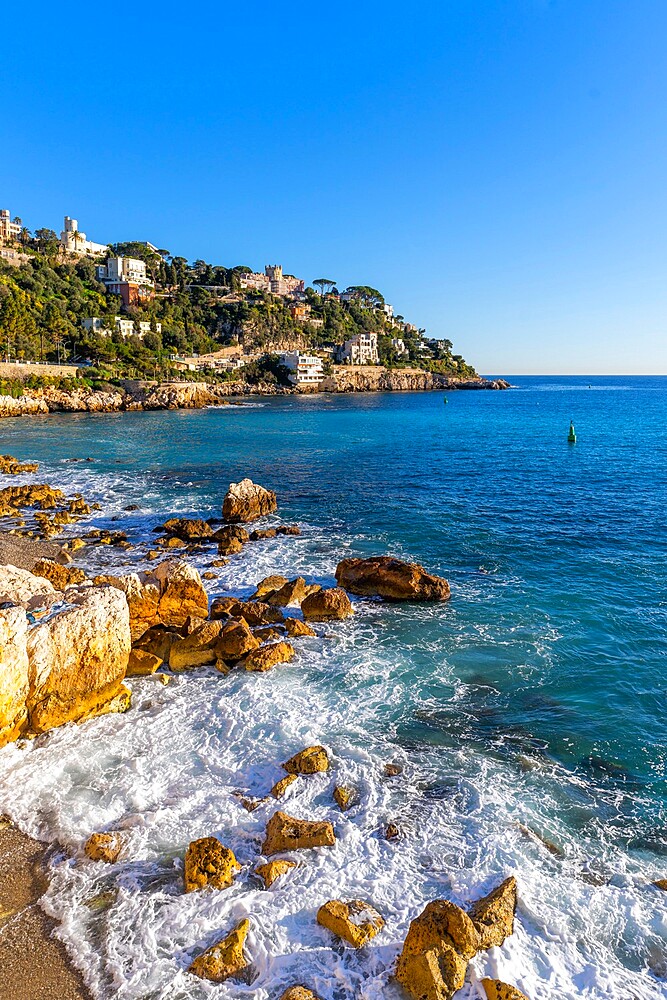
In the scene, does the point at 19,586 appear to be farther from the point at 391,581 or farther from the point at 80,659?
the point at 391,581

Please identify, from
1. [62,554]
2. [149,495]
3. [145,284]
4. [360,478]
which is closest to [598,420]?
[360,478]

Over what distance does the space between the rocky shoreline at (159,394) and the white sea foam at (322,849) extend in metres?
70.0

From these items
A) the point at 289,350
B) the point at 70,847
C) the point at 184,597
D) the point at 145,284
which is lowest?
the point at 70,847

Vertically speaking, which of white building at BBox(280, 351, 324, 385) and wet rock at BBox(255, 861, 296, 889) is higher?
white building at BBox(280, 351, 324, 385)

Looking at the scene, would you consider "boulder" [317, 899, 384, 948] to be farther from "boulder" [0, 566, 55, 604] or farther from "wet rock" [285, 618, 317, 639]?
"boulder" [0, 566, 55, 604]

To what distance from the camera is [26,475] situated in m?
35.4

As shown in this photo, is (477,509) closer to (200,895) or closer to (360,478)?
(360,478)

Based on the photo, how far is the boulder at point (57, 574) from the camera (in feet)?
56.5

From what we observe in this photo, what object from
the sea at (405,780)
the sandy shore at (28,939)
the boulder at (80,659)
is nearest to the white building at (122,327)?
the sea at (405,780)

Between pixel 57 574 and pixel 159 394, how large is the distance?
78.0 metres

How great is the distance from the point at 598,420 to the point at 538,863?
85.8 meters

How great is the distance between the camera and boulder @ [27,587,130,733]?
36.1 ft

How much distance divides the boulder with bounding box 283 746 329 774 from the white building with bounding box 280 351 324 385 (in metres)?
125

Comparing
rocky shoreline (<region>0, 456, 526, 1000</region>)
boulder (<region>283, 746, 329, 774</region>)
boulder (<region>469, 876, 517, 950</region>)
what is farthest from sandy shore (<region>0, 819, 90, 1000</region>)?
boulder (<region>469, 876, 517, 950</region>)
